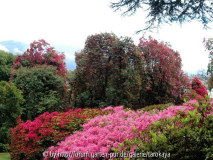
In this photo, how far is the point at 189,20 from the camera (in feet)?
24.9

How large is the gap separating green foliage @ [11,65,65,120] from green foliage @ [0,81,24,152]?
0.80 m

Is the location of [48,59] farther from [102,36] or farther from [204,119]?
[204,119]

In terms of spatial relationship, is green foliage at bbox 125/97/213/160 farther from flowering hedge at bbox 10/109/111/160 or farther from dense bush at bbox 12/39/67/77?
dense bush at bbox 12/39/67/77

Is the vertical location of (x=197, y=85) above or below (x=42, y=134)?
above

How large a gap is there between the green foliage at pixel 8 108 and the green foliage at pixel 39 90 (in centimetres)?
80

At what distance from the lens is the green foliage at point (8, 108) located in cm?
655

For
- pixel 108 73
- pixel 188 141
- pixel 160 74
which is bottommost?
pixel 188 141

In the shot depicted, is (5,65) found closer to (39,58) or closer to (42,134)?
(39,58)

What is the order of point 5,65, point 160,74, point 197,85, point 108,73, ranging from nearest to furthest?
point 108,73 → point 160,74 → point 197,85 → point 5,65

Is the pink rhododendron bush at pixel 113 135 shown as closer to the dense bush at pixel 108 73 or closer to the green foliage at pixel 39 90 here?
the dense bush at pixel 108 73

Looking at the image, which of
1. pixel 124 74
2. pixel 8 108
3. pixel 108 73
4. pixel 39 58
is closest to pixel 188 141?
pixel 124 74

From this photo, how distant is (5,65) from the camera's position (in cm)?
1677

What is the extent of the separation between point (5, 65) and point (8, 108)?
37.8 feet

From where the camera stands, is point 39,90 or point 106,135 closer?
point 106,135
